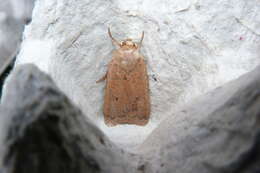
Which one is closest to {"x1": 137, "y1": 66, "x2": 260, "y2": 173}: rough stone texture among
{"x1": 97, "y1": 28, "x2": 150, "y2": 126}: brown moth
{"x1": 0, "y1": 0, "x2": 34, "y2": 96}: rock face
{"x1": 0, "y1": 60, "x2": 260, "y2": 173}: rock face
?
{"x1": 0, "y1": 60, "x2": 260, "y2": 173}: rock face

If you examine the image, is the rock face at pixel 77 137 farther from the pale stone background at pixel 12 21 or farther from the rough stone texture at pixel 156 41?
the pale stone background at pixel 12 21

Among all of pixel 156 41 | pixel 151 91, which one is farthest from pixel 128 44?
pixel 151 91

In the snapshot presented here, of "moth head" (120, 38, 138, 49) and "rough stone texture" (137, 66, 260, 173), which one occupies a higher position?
"rough stone texture" (137, 66, 260, 173)

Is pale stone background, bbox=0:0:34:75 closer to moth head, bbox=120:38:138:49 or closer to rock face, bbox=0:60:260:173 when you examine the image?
moth head, bbox=120:38:138:49

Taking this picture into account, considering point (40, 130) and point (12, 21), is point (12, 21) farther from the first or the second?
point (40, 130)

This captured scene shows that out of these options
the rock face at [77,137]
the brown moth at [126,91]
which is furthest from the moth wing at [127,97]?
the rock face at [77,137]

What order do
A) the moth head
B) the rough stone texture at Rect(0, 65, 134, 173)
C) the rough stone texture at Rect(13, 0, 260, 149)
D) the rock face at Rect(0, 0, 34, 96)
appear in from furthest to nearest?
the rock face at Rect(0, 0, 34, 96) → the moth head → the rough stone texture at Rect(13, 0, 260, 149) → the rough stone texture at Rect(0, 65, 134, 173)

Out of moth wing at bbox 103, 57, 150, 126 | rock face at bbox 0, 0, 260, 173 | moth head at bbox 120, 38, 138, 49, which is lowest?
moth wing at bbox 103, 57, 150, 126
